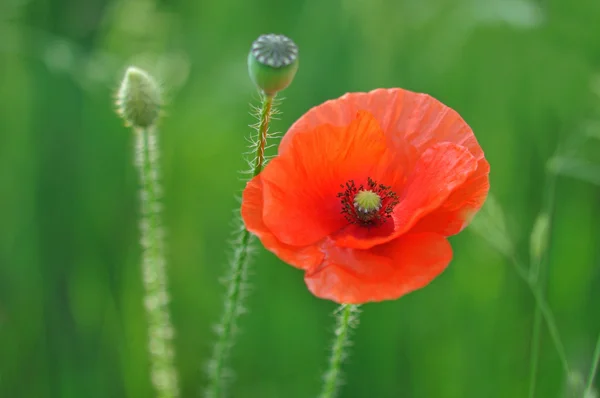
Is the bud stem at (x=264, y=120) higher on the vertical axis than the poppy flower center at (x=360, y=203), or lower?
higher

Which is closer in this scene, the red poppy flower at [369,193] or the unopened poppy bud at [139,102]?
the red poppy flower at [369,193]

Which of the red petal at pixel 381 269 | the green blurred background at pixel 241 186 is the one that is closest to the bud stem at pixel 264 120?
the red petal at pixel 381 269

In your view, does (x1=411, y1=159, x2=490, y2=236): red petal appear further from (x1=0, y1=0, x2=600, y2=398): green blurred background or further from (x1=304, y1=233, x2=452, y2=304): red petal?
(x1=0, y1=0, x2=600, y2=398): green blurred background

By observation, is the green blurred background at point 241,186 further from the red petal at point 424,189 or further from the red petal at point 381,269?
the red petal at point 381,269

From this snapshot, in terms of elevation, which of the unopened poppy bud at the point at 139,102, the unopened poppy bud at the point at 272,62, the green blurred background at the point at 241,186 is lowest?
the green blurred background at the point at 241,186

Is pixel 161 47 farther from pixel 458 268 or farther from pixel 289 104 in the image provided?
pixel 458 268

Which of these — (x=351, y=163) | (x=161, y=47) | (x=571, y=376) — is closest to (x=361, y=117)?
(x=351, y=163)
